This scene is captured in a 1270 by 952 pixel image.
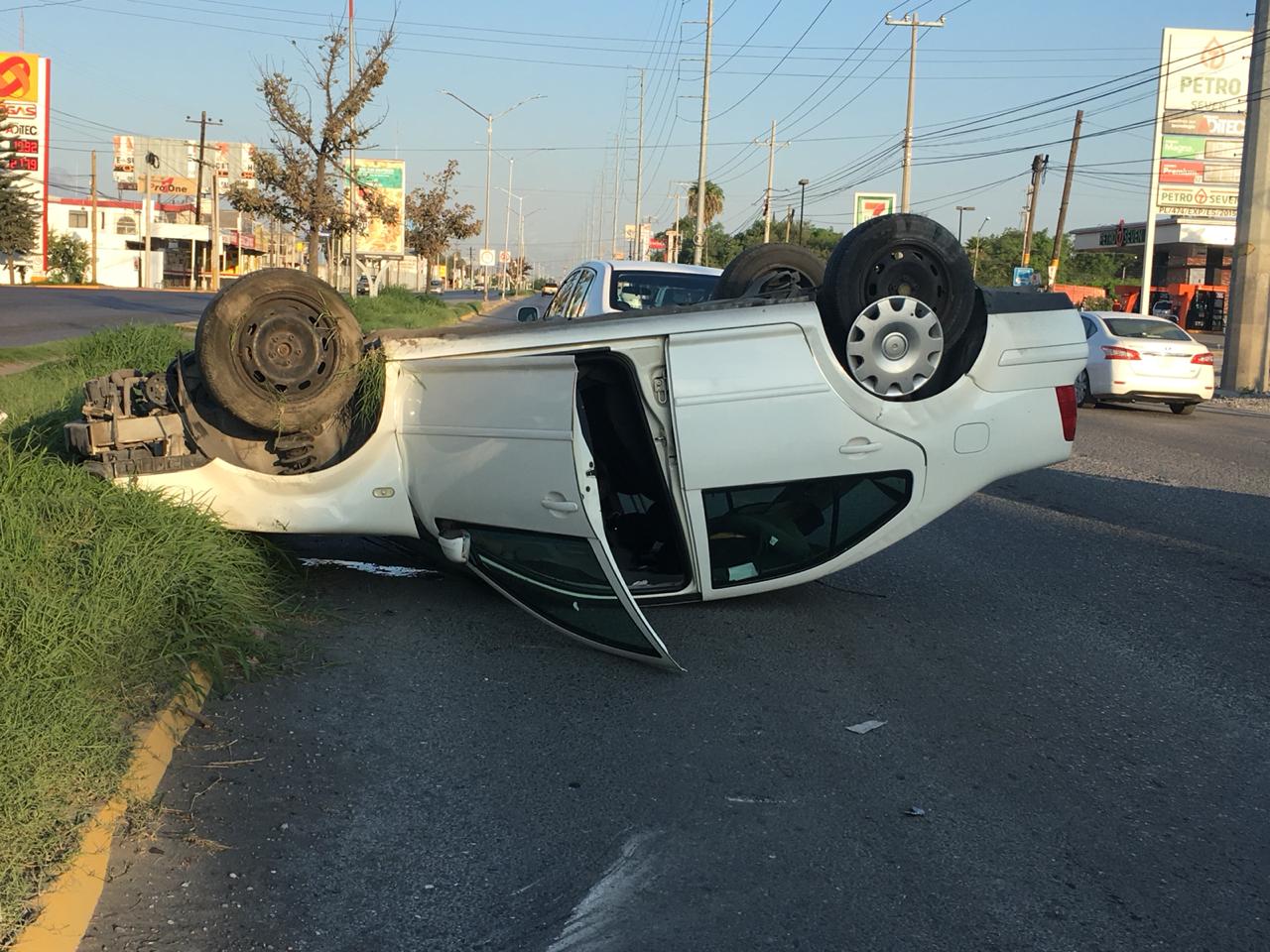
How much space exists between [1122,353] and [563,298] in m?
11.5

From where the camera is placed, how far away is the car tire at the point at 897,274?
5.98 metres

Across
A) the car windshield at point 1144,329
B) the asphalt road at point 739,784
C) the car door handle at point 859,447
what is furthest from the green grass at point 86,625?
the car windshield at point 1144,329

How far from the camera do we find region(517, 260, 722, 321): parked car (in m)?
10.4

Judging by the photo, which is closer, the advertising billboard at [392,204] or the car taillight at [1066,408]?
the car taillight at [1066,408]

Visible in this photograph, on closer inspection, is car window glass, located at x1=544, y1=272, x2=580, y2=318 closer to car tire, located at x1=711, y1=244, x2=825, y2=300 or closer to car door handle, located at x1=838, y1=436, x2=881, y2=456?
car tire, located at x1=711, y1=244, x2=825, y2=300

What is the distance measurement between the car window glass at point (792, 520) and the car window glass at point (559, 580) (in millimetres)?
703

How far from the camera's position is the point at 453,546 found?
620cm

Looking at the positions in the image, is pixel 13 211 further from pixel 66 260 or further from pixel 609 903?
pixel 609 903

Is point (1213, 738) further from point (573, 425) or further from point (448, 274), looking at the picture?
point (448, 274)

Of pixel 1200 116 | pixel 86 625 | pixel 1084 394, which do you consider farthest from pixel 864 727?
pixel 1200 116

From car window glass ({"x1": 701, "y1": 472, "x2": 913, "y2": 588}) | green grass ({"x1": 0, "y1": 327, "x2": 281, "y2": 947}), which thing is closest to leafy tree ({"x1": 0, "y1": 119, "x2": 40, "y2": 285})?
green grass ({"x1": 0, "y1": 327, "x2": 281, "y2": 947})

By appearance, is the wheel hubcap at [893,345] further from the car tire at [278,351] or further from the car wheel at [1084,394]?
the car wheel at [1084,394]

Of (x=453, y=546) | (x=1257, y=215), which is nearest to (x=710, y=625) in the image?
(x=453, y=546)

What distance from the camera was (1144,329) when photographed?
20.3 m
